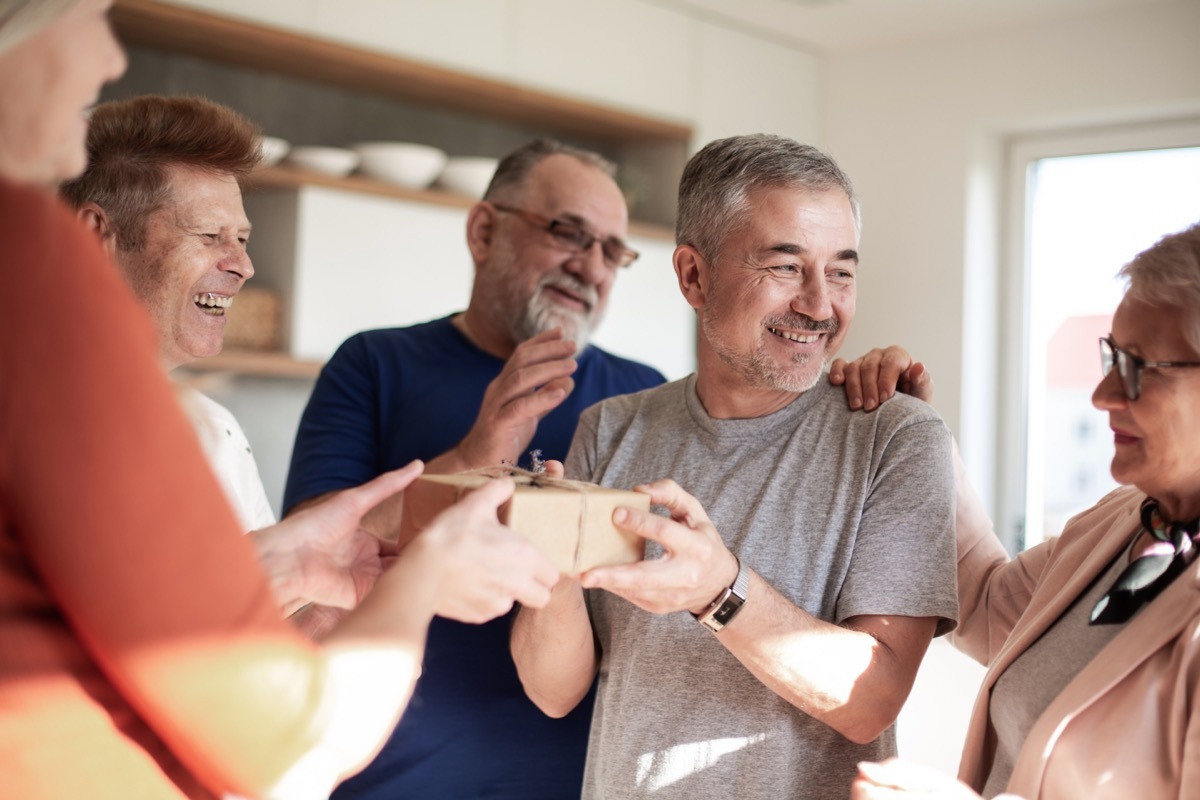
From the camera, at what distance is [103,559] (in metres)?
0.75

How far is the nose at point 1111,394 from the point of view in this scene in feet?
4.17

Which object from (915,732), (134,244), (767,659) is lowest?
(915,732)

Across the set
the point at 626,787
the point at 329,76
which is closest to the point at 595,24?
the point at 329,76

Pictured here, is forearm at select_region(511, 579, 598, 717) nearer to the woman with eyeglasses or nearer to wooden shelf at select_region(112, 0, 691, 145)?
the woman with eyeglasses

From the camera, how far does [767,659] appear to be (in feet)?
4.28

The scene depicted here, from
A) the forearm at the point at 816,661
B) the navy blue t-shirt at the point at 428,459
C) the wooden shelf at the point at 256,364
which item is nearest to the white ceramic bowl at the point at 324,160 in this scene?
the wooden shelf at the point at 256,364

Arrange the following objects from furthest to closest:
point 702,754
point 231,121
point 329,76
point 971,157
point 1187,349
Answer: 1. point 971,157
2. point 329,76
3. point 231,121
4. point 702,754
5. point 1187,349

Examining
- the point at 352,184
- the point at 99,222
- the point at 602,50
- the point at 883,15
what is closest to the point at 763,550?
the point at 99,222

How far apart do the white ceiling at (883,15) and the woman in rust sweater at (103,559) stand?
328 cm

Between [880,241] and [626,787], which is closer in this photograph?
[626,787]

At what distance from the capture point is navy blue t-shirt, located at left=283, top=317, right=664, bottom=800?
183cm

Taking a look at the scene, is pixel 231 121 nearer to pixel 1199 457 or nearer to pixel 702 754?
pixel 702 754

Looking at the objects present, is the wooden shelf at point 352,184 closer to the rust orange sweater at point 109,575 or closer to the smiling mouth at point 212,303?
the smiling mouth at point 212,303

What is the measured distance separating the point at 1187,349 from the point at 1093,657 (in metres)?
0.34
